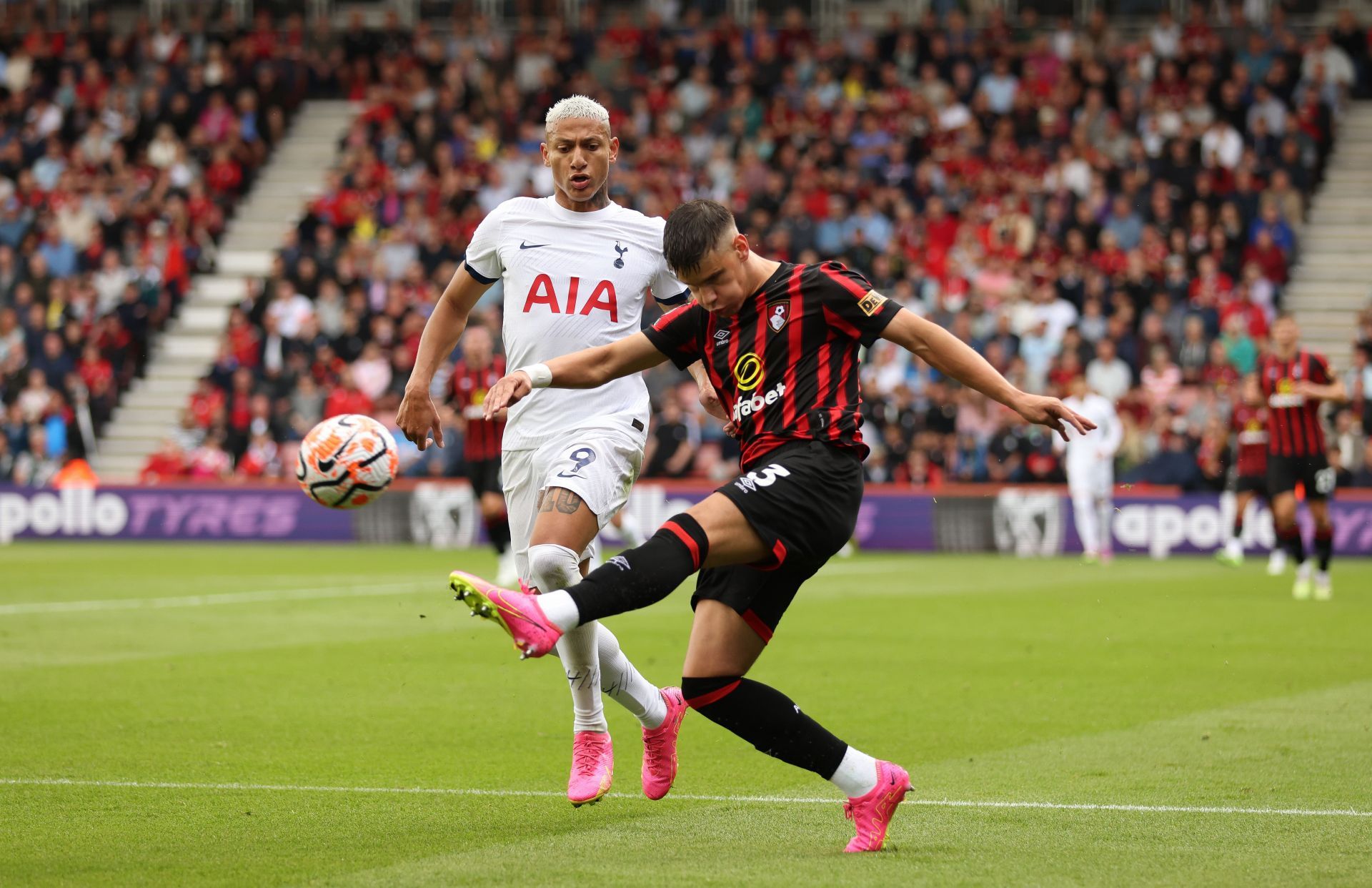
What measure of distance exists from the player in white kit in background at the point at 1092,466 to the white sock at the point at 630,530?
5.40 m

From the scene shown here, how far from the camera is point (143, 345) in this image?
30.9 m

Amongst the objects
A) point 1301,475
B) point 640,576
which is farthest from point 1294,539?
point 640,576

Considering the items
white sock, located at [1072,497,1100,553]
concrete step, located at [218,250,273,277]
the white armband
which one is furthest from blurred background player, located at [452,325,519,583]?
concrete step, located at [218,250,273,277]

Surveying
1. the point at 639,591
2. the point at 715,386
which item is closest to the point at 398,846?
the point at 639,591

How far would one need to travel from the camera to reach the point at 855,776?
5949 mm

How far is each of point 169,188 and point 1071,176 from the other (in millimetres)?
15893

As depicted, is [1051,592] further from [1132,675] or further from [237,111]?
[237,111]

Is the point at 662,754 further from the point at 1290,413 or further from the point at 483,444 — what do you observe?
the point at 1290,413

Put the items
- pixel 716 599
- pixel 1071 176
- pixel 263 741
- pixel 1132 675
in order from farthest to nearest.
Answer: pixel 1071 176, pixel 1132 675, pixel 263 741, pixel 716 599

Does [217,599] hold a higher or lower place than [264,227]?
lower

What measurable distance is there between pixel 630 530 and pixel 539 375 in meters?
16.0

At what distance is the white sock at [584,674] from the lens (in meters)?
7.05

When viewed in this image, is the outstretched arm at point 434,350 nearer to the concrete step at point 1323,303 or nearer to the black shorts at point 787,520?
the black shorts at point 787,520

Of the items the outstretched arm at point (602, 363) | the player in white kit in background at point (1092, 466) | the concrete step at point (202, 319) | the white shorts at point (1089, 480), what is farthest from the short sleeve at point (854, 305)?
the concrete step at point (202, 319)
